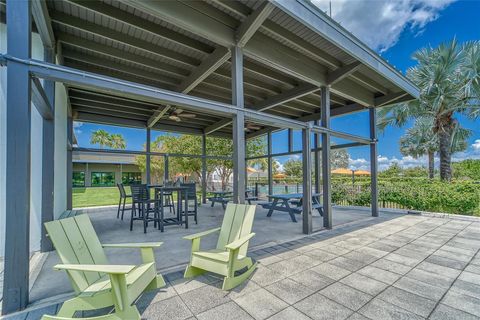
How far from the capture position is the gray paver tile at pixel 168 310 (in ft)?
6.34

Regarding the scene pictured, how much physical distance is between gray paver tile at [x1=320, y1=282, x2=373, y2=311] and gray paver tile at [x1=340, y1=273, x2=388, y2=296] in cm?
9

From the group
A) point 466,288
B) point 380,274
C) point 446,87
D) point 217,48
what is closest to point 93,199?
point 217,48

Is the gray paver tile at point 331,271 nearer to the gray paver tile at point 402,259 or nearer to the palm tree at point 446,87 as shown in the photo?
the gray paver tile at point 402,259

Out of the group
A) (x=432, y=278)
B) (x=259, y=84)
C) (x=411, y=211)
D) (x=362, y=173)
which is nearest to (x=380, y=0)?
(x=259, y=84)

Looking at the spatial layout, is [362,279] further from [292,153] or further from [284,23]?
[292,153]

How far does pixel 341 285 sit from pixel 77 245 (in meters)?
2.79

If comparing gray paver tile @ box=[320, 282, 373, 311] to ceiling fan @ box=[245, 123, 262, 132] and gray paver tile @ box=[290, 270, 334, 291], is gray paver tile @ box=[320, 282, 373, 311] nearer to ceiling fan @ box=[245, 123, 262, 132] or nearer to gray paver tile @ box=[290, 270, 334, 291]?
gray paver tile @ box=[290, 270, 334, 291]

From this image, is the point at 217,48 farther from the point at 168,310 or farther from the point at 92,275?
the point at 168,310

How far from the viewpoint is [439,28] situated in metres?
12.0

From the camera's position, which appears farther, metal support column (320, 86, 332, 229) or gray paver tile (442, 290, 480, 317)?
metal support column (320, 86, 332, 229)

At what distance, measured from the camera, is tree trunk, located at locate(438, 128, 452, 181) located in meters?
8.42

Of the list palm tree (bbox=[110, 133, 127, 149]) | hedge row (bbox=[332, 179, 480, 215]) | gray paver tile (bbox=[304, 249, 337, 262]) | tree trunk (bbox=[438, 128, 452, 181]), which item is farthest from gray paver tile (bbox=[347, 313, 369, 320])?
palm tree (bbox=[110, 133, 127, 149])

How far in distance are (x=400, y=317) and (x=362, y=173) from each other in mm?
21912

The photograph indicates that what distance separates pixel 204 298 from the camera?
2221 millimetres
